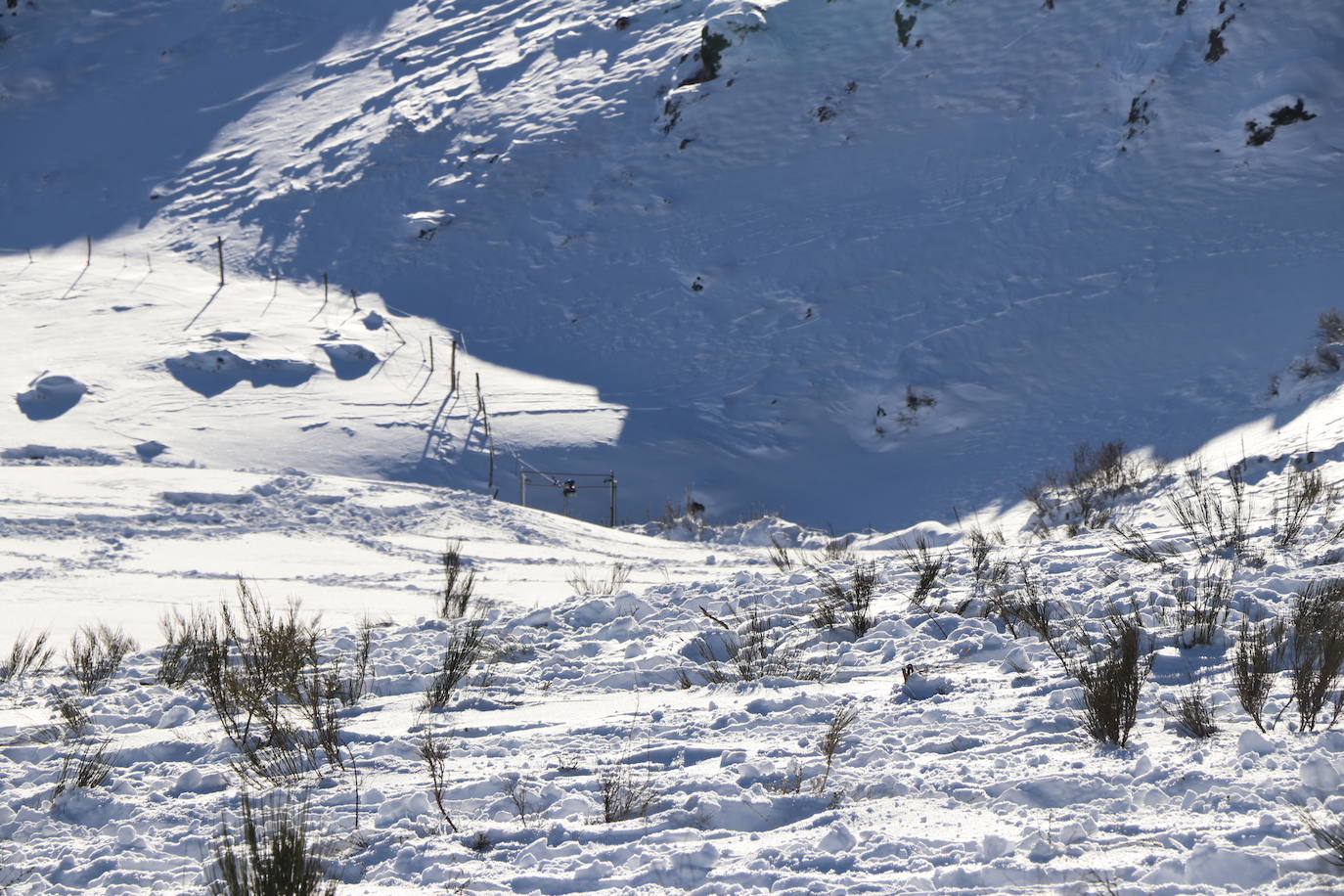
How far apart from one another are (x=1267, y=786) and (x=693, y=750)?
6.05ft

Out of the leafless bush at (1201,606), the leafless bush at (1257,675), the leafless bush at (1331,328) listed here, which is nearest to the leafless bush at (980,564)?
the leafless bush at (1201,606)

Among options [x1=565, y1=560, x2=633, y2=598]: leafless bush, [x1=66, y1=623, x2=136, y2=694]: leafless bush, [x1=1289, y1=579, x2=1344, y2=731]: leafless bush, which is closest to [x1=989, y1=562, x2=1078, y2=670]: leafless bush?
[x1=1289, y1=579, x2=1344, y2=731]: leafless bush

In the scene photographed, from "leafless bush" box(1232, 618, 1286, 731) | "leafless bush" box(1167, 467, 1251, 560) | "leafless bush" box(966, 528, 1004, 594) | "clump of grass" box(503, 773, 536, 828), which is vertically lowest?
"clump of grass" box(503, 773, 536, 828)

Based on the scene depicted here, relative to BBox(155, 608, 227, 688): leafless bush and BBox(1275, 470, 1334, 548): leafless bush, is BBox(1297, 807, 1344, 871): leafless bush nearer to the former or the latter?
BBox(155, 608, 227, 688): leafless bush

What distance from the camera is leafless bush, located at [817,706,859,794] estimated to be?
3777 mm

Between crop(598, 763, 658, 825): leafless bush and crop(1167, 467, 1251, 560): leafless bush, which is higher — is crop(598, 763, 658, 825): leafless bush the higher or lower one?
the lower one

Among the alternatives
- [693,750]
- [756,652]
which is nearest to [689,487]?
[756,652]

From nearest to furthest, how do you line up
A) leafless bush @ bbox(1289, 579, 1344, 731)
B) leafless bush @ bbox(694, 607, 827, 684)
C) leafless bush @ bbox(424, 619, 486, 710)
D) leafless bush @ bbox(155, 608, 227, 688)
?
leafless bush @ bbox(1289, 579, 1344, 731)
leafless bush @ bbox(424, 619, 486, 710)
leafless bush @ bbox(694, 607, 827, 684)
leafless bush @ bbox(155, 608, 227, 688)

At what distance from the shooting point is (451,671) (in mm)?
5621

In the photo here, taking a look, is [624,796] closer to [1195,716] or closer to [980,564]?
[1195,716]

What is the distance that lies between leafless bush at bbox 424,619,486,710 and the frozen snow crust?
0.22 feet

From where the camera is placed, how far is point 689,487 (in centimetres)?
2197

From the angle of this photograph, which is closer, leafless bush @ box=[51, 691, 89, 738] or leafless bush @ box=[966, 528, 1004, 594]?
leafless bush @ box=[51, 691, 89, 738]

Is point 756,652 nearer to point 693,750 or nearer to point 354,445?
point 693,750
